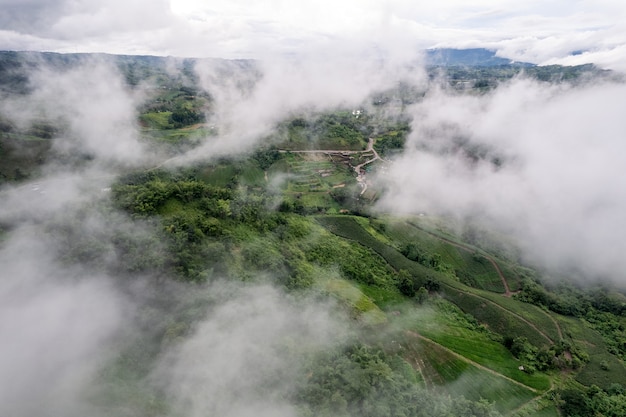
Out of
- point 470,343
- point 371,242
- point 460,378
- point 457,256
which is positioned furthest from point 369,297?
point 457,256

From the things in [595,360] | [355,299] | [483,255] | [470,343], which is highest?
[355,299]

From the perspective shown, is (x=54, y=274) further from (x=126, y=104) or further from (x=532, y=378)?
(x=126, y=104)

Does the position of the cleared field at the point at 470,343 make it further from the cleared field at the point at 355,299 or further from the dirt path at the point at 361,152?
the dirt path at the point at 361,152

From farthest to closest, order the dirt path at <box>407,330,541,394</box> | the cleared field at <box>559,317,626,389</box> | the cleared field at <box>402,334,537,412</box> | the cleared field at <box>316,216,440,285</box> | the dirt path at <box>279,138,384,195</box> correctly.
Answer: the dirt path at <box>279,138,384,195</box> → the cleared field at <box>316,216,440,285</box> → the cleared field at <box>559,317,626,389</box> → the dirt path at <box>407,330,541,394</box> → the cleared field at <box>402,334,537,412</box>

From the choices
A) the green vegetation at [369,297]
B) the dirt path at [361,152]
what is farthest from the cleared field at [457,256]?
the dirt path at [361,152]

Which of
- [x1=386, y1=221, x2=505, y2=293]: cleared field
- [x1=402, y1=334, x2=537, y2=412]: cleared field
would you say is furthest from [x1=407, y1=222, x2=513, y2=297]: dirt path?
[x1=402, y1=334, x2=537, y2=412]: cleared field

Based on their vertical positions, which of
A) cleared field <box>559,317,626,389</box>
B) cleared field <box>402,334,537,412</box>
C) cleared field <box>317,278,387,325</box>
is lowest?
cleared field <box>559,317,626,389</box>

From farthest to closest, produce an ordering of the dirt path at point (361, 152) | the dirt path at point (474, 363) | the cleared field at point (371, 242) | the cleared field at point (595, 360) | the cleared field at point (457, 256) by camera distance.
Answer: the dirt path at point (361, 152), the cleared field at point (457, 256), the cleared field at point (371, 242), the cleared field at point (595, 360), the dirt path at point (474, 363)

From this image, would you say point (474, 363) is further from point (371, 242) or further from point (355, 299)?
point (371, 242)

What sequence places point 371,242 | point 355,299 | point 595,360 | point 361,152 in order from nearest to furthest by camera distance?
point 595,360, point 355,299, point 371,242, point 361,152

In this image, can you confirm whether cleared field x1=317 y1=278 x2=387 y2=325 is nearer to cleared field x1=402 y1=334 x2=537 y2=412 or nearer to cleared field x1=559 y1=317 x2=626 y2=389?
cleared field x1=402 y1=334 x2=537 y2=412

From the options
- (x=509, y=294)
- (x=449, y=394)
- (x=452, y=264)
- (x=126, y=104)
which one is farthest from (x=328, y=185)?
(x=126, y=104)
